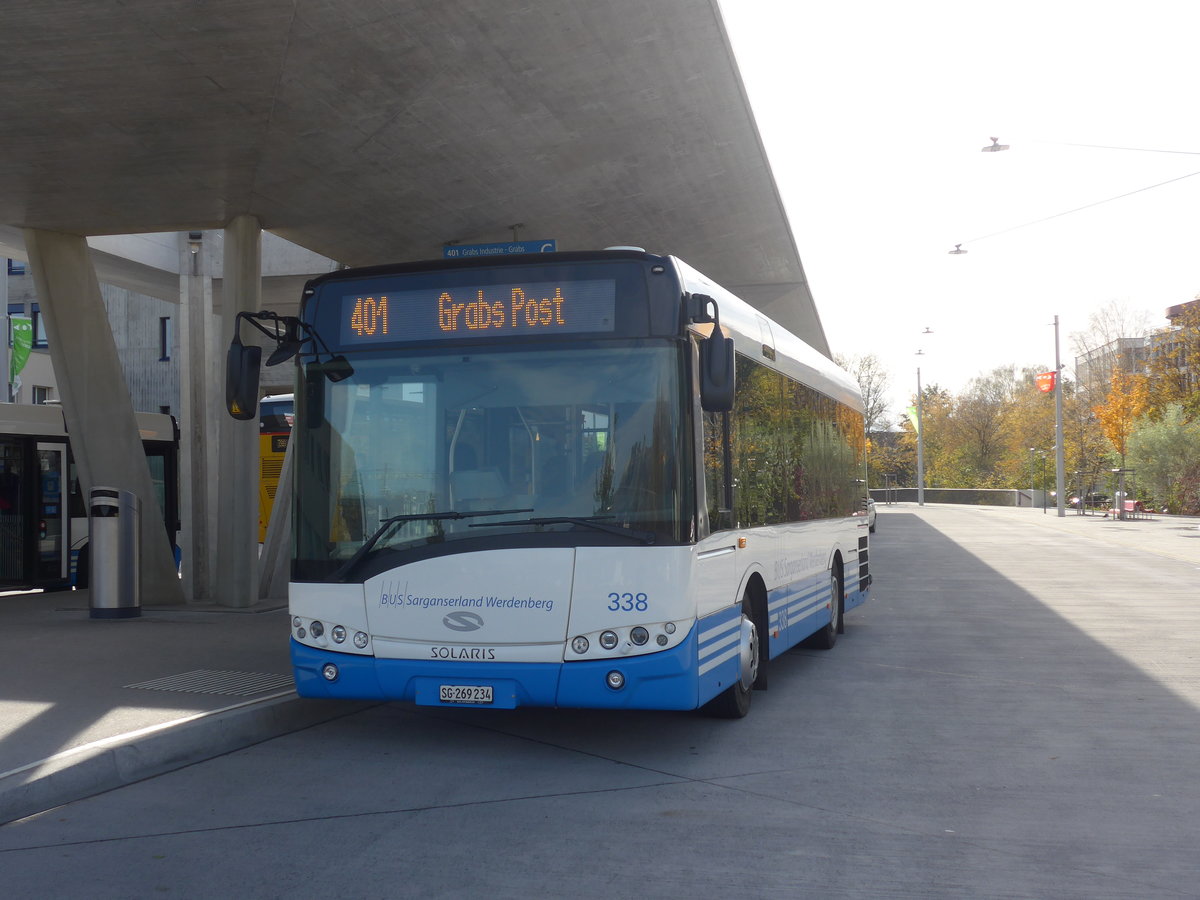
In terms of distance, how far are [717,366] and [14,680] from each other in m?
6.06

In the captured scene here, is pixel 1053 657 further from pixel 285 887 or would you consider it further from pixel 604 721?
pixel 285 887

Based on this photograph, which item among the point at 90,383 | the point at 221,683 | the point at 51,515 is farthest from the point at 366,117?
the point at 51,515

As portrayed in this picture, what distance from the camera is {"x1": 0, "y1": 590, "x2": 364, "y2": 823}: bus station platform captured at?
6562mm

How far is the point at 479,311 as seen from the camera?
7375 mm

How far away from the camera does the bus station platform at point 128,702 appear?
258 inches

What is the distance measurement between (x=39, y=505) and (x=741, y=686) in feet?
44.0

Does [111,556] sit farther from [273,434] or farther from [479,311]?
[273,434]

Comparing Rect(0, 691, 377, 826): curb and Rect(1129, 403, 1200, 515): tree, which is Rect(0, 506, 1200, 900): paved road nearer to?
Rect(0, 691, 377, 826): curb

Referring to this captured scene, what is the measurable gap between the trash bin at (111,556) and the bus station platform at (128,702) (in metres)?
0.45

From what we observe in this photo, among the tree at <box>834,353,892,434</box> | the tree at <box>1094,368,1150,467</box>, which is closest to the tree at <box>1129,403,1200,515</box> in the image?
the tree at <box>1094,368,1150,467</box>

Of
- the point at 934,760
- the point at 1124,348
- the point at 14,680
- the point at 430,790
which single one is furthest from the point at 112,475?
the point at 1124,348

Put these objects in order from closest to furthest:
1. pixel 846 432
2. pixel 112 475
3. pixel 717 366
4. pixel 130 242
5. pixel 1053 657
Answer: pixel 717 366 → pixel 1053 657 → pixel 846 432 → pixel 112 475 → pixel 130 242

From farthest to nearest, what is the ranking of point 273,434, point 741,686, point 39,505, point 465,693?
point 273,434 < point 39,505 < point 741,686 < point 465,693

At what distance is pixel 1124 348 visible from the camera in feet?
204
